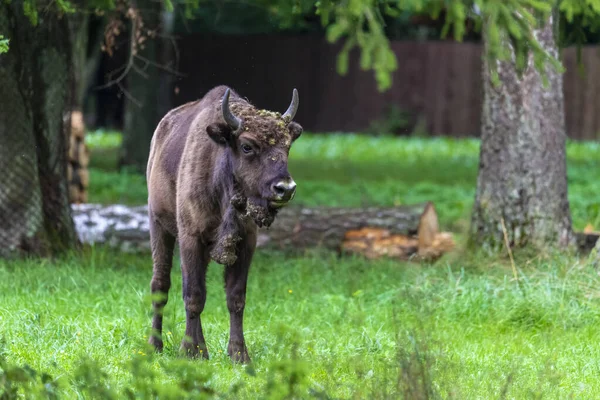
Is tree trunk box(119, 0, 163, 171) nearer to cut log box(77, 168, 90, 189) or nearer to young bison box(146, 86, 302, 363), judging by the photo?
cut log box(77, 168, 90, 189)

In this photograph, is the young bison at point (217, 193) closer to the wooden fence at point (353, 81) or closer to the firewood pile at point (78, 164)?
the firewood pile at point (78, 164)

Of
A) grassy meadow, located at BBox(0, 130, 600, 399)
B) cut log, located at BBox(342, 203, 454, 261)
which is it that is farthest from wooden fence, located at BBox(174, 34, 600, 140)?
cut log, located at BBox(342, 203, 454, 261)

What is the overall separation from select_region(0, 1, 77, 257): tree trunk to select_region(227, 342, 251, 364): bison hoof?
4.10 metres

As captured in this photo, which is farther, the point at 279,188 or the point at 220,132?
the point at 220,132

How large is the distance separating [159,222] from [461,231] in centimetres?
527

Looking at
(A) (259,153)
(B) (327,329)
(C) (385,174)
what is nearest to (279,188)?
(A) (259,153)

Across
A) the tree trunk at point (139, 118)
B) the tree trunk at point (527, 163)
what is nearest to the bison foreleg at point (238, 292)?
the tree trunk at point (527, 163)

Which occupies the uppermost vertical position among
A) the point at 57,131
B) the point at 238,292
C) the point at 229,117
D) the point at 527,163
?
the point at 229,117

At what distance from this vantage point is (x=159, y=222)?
7.68 meters

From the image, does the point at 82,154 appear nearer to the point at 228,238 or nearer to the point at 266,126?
the point at 228,238

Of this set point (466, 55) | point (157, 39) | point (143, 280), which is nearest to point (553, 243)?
point (143, 280)

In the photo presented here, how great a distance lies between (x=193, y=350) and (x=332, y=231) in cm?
483

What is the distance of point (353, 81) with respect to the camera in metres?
30.1

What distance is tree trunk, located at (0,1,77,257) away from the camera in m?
10.2
